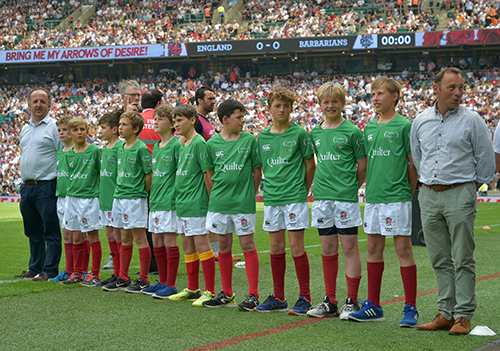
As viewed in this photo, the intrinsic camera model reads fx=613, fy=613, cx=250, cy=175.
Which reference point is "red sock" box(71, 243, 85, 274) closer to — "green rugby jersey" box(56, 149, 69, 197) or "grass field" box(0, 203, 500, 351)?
"grass field" box(0, 203, 500, 351)

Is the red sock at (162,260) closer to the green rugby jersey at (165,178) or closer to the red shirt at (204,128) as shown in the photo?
the green rugby jersey at (165,178)

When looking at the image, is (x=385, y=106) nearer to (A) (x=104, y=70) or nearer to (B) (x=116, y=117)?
(B) (x=116, y=117)

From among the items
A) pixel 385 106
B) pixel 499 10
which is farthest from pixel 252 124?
pixel 385 106

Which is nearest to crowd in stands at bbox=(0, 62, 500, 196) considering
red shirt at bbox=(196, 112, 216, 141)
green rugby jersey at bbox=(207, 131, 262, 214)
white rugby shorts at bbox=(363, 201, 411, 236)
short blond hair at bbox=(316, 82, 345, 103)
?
red shirt at bbox=(196, 112, 216, 141)

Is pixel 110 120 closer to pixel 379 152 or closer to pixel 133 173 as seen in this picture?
pixel 133 173

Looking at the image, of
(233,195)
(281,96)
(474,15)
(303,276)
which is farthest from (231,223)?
(474,15)

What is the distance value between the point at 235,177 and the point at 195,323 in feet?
4.88

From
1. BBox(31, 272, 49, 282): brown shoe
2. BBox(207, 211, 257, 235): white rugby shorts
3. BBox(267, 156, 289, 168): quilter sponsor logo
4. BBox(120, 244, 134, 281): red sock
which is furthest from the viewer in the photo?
BBox(31, 272, 49, 282): brown shoe

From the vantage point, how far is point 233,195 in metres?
5.98

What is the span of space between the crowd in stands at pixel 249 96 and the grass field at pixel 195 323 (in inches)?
970

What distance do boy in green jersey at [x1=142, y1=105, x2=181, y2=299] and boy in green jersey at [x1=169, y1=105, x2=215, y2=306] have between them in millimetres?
156

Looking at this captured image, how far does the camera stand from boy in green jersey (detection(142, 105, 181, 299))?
21.6 feet

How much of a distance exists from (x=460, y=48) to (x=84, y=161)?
31.6 metres

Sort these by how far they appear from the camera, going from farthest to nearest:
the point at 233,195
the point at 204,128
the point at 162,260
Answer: the point at 204,128 < the point at 162,260 < the point at 233,195
